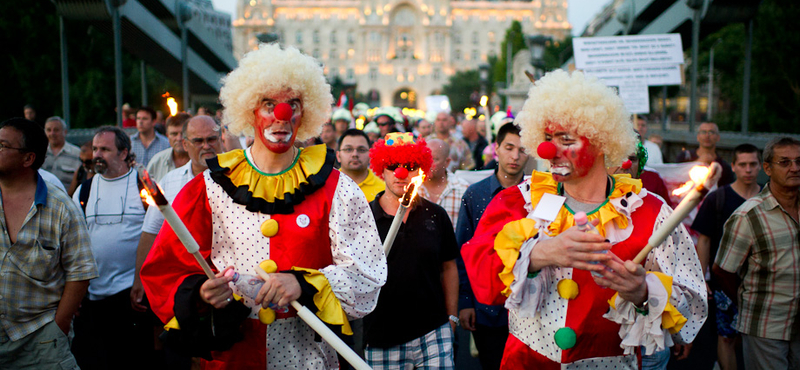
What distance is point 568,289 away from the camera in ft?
8.50

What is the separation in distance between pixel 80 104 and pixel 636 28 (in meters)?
17.8

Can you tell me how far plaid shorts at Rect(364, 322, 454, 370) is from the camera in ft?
11.8

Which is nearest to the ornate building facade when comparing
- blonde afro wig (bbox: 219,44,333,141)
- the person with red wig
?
the person with red wig

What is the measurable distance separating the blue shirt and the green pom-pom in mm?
1462

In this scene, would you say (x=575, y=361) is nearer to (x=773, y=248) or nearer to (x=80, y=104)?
(x=773, y=248)

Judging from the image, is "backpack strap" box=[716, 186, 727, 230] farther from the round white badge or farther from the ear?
the ear

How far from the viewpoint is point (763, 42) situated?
18.0m

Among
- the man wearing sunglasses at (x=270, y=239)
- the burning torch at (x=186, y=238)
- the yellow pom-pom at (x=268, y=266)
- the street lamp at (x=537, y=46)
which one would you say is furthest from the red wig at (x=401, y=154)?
the street lamp at (x=537, y=46)

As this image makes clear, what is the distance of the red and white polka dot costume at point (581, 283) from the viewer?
249 centimetres

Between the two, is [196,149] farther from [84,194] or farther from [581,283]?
[581,283]

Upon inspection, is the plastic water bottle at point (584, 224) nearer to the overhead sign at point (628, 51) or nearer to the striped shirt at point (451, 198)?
the striped shirt at point (451, 198)

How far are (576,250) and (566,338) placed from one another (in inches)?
20.8

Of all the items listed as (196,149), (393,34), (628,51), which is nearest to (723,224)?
(628,51)

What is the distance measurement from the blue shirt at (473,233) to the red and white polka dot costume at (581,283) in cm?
131
